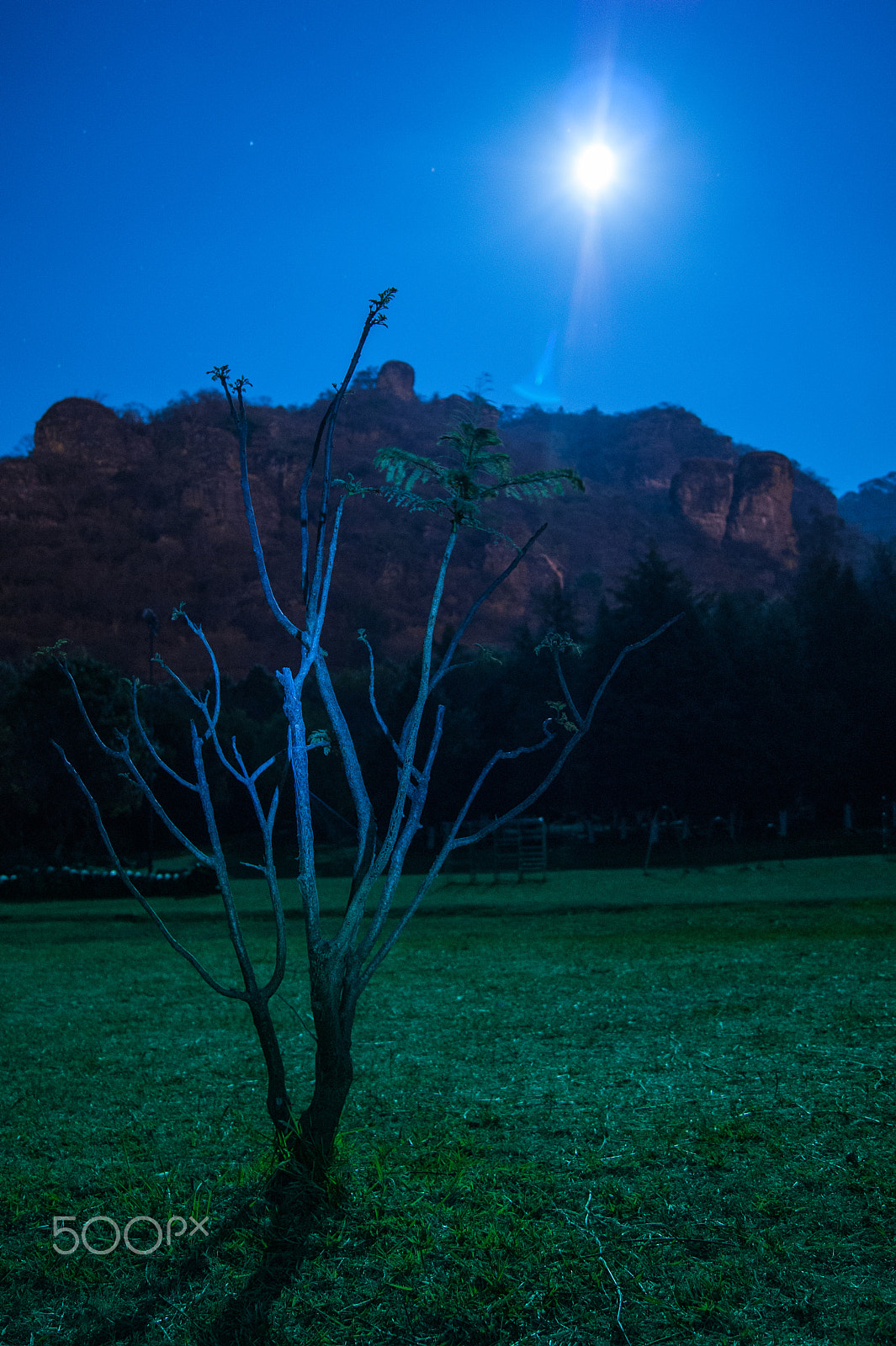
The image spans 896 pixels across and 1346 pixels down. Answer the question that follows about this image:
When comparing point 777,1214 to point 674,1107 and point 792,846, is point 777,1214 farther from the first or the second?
point 792,846

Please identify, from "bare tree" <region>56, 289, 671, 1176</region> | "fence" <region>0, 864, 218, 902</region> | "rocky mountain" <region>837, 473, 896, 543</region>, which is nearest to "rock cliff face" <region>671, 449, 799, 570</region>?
"rocky mountain" <region>837, 473, 896, 543</region>

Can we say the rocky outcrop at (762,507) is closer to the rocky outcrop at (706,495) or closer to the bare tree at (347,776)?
the rocky outcrop at (706,495)

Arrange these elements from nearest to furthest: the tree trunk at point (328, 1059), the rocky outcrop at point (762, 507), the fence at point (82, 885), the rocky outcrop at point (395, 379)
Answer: the tree trunk at point (328, 1059), the fence at point (82, 885), the rocky outcrop at point (762, 507), the rocky outcrop at point (395, 379)

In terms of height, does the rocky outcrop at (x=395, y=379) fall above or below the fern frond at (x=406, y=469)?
above

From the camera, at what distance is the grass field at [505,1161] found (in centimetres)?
286

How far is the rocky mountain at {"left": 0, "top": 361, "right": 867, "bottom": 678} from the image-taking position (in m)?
113

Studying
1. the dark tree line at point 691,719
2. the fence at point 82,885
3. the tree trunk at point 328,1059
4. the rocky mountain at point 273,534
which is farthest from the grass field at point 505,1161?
the rocky mountain at point 273,534

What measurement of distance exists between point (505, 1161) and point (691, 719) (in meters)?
31.8

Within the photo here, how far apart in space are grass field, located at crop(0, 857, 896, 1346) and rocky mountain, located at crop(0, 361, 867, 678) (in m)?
91.0

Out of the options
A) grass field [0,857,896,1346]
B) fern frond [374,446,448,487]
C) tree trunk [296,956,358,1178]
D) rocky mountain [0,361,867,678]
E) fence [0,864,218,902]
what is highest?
rocky mountain [0,361,867,678]

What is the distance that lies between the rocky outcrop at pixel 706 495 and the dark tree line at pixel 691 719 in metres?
101

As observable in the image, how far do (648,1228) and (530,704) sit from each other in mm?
38215

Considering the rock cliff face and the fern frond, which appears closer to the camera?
the fern frond

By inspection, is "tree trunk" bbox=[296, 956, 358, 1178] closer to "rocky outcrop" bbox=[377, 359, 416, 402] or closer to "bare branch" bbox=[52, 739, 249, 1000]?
"bare branch" bbox=[52, 739, 249, 1000]
